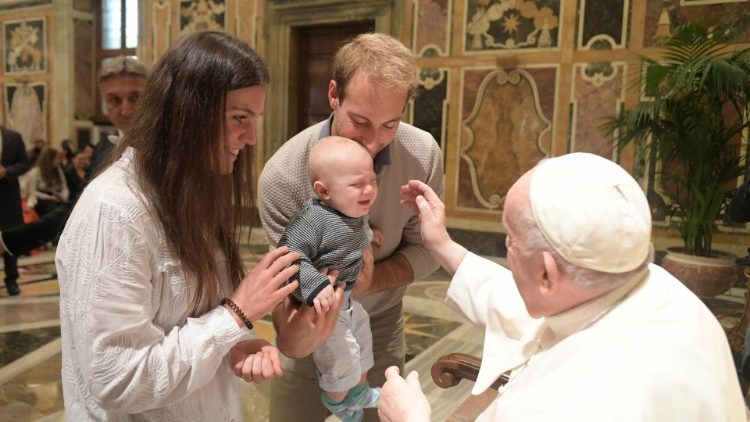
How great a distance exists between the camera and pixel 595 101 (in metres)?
6.74

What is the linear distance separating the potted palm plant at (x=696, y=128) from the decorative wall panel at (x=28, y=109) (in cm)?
990

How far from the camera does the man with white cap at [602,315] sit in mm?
1056

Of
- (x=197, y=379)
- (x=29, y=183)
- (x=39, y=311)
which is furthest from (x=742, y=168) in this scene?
(x=29, y=183)

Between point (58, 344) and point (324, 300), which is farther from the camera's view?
point (58, 344)

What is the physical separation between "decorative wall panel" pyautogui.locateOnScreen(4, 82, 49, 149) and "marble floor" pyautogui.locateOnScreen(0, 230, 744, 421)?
16.6 ft

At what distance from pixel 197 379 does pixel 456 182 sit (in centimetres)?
633

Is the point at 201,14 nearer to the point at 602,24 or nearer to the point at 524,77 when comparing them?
the point at 524,77

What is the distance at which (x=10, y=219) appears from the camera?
5.57m

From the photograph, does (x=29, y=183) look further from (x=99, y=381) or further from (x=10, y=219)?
(x=99, y=381)

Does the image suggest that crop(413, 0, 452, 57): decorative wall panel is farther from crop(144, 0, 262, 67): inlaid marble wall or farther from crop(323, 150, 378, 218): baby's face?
crop(323, 150, 378, 218): baby's face

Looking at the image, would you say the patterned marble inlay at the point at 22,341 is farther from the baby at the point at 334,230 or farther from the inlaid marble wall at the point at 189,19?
the inlaid marble wall at the point at 189,19

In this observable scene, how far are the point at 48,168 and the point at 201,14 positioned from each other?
3115 mm

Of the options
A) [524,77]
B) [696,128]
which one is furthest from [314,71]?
[696,128]

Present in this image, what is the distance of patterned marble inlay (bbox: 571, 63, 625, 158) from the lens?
261 inches
